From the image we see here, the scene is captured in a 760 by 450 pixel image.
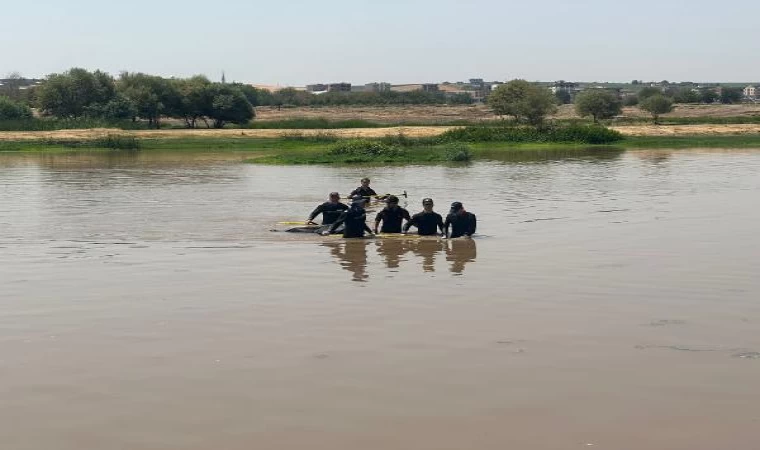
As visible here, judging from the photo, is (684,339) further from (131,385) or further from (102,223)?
(102,223)

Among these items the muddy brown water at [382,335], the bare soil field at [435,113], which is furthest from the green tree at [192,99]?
the muddy brown water at [382,335]

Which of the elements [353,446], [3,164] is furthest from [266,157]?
[353,446]

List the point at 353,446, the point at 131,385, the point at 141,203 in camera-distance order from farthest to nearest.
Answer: the point at 141,203 → the point at 131,385 → the point at 353,446

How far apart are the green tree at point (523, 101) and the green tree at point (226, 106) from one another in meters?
20.4

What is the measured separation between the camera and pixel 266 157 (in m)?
51.9

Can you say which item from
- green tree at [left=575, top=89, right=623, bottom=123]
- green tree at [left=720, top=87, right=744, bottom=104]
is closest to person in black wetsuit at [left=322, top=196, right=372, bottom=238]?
green tree at [left=575, top=89, right=623, bottom=123]

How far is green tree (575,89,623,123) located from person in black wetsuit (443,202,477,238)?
66.6m

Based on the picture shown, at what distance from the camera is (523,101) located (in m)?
72.3

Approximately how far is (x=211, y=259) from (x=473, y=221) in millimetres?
5359

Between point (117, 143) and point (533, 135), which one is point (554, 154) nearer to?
point (533, 135)

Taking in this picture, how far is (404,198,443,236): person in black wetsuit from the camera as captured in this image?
20016mm

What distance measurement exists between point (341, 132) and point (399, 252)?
5579 centimetres

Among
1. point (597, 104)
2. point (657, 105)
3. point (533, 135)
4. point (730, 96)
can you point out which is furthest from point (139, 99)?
point (730, 96)

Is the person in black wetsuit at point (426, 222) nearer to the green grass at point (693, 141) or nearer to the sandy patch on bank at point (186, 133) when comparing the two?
the green grass at point (693, 141)
